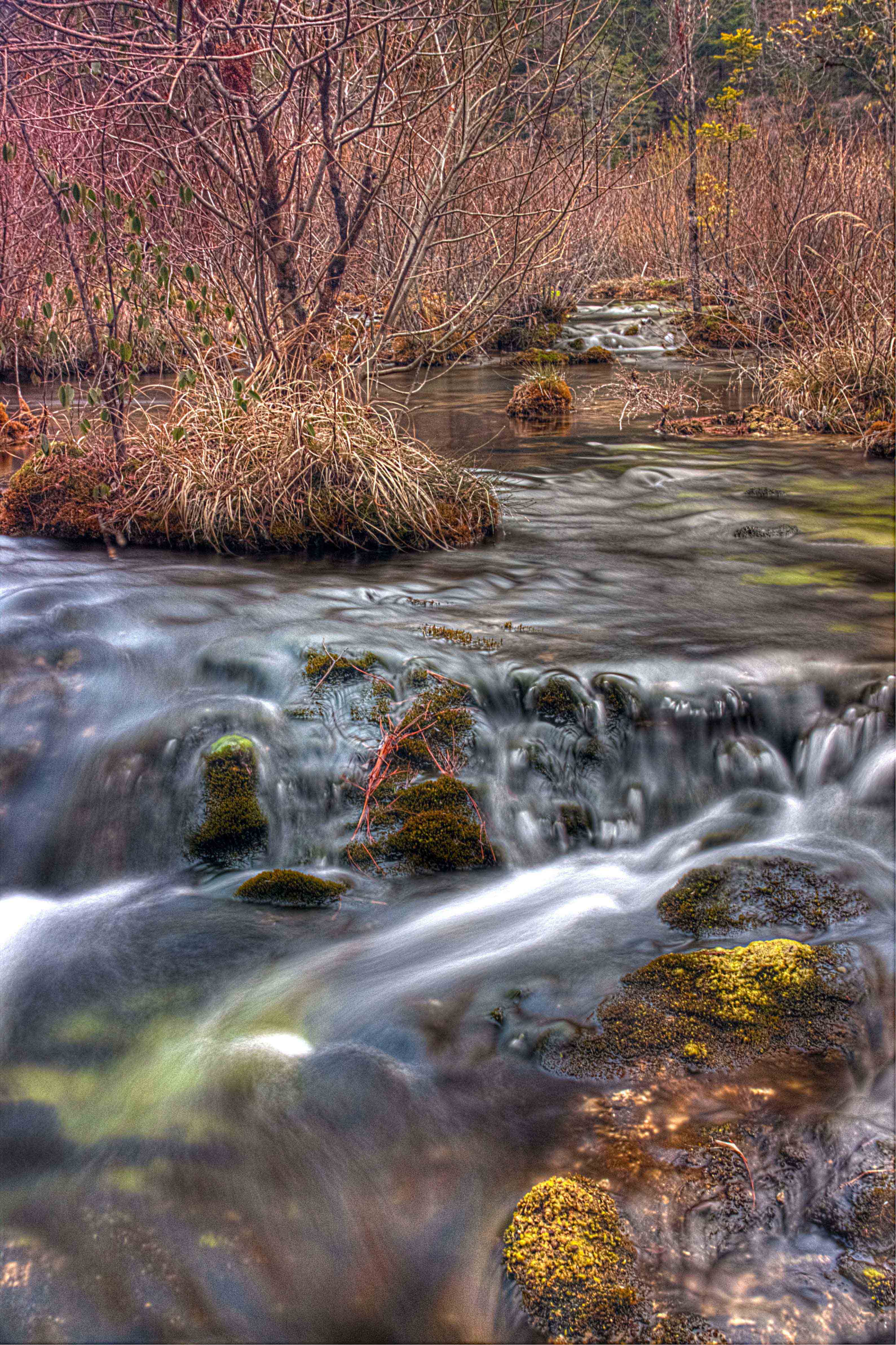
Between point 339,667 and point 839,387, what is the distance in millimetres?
7048

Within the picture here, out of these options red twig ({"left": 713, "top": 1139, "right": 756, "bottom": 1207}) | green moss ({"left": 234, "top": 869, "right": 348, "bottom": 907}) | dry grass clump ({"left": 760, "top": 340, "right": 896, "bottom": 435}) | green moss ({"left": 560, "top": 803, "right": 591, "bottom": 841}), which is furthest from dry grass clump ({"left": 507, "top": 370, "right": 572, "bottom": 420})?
red twig ({"left": 713, "top": 1139, "right": 756, "bottom": 1207})

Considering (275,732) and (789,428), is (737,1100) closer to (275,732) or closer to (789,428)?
(275,732)

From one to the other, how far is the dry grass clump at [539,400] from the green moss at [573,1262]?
30.7ft

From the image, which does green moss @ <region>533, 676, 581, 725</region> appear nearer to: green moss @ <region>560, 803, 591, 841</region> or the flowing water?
the flowing water

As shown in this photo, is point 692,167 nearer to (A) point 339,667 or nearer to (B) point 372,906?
(A) point 339,667

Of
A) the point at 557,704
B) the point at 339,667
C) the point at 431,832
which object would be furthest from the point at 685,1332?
the point at 339,667

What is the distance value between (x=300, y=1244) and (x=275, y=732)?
2294 mm

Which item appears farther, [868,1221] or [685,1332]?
[868,1221]

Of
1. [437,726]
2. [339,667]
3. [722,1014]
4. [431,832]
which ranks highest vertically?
[339,667]

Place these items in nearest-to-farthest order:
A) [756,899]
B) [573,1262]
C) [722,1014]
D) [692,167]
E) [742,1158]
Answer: [573,1262] → [742,1158] → [722,1014] → [756,899] → [692,167]

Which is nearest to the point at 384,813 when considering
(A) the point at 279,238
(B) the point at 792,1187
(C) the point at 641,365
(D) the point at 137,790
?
(D) the point at 137,790

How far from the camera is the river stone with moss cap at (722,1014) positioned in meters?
3.07

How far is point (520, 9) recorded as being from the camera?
21.1 feet

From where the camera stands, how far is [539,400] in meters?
11.2
